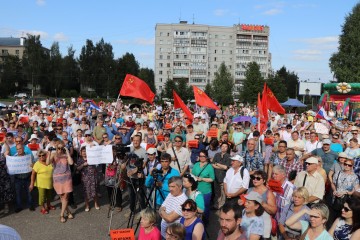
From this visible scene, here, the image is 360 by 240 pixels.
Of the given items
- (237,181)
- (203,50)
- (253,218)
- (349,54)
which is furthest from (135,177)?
(203,50)

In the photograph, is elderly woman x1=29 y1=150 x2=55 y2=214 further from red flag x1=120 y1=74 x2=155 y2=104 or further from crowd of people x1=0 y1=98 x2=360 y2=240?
red flag x1=120 y1=74 x2=155 y2=104

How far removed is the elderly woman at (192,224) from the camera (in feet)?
13.8

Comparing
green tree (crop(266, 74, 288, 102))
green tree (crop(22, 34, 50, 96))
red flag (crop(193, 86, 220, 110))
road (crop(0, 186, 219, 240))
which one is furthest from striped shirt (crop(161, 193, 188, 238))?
green tree (crop(22, 34, 50, 96))

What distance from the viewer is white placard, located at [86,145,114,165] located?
25.1 feet

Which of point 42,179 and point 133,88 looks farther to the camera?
point 133,88

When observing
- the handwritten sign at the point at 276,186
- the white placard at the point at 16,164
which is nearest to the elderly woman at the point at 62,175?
the white placard at the point at 16,164

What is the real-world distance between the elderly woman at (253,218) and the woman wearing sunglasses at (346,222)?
870 mm

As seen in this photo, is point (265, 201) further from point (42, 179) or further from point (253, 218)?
point (42, 179)

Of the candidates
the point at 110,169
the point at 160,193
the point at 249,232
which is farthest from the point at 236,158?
Result: the point at 110,169

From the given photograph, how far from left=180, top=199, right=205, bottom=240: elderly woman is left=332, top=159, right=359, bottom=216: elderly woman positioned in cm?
334

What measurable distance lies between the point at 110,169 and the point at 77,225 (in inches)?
52.3

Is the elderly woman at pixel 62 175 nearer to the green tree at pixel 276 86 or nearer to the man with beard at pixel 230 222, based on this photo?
the man with beard at pixel 230 222

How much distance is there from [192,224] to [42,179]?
14.9ft

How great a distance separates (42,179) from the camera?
302 inches
